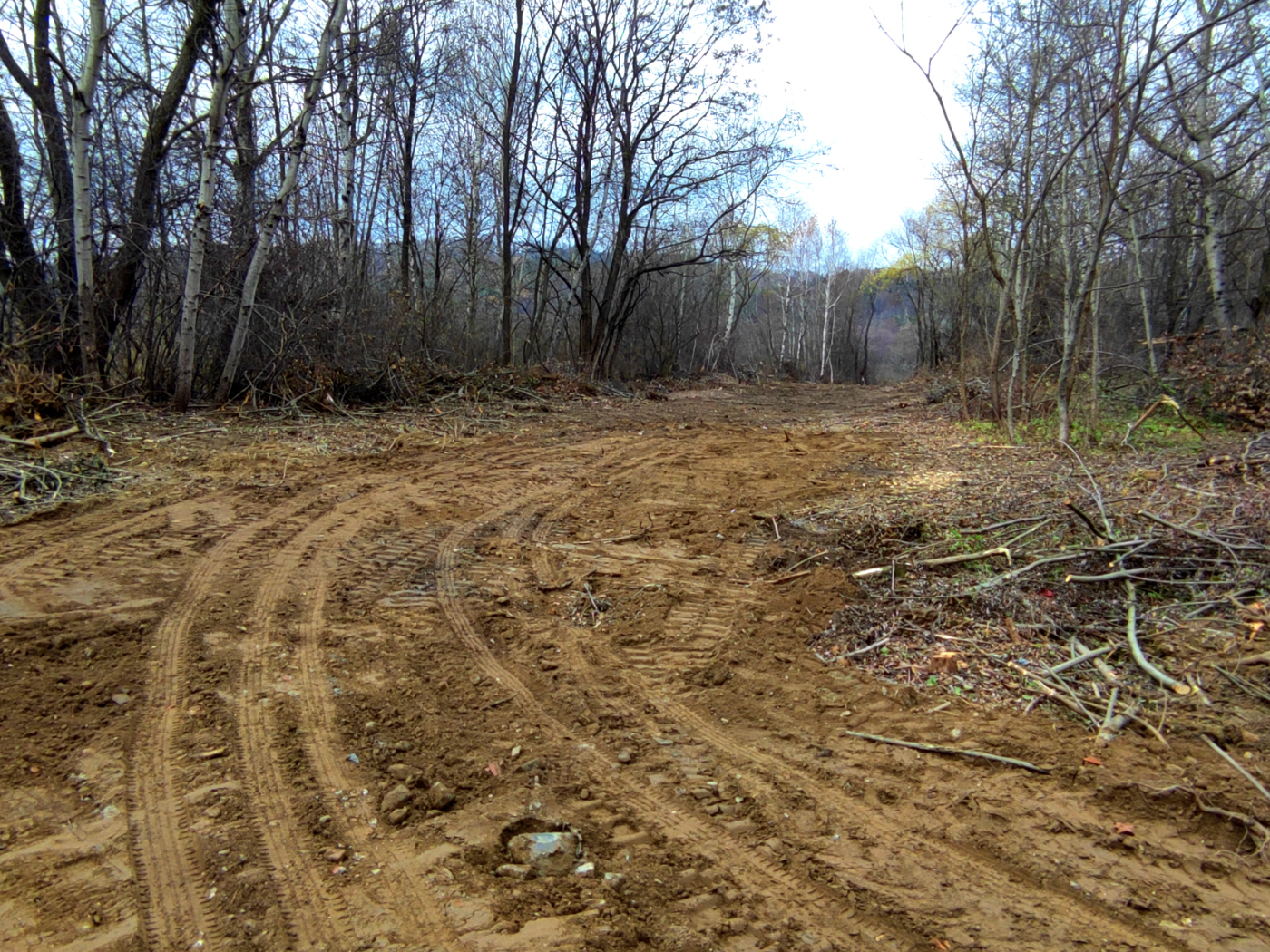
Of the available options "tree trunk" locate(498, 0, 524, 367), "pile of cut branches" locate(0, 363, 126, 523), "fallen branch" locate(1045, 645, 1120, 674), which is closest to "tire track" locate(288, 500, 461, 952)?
"fallen branch" locate(1045, 645, 1120, 674)

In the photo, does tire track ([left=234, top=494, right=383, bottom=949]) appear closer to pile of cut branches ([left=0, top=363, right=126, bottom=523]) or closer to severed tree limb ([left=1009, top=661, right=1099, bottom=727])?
severed tree limb ([left=1009, top=661, right=1099, bottom=727])

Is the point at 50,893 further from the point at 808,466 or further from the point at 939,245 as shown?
the point at 939,245

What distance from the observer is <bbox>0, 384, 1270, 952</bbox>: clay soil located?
6.62 ft

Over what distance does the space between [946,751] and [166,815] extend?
2770 millimetres

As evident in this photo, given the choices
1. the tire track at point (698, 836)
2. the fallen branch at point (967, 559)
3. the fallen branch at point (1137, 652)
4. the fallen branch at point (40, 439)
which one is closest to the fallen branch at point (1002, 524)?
the fallen branch at point (967, 559)

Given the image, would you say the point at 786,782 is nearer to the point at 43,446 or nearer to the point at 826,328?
the point at 43,446

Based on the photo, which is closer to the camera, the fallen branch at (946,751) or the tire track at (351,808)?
the tire track at (351,808)

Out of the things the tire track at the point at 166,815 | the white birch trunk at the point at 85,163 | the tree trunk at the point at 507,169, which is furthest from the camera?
the tree trunk at the point at 507,169

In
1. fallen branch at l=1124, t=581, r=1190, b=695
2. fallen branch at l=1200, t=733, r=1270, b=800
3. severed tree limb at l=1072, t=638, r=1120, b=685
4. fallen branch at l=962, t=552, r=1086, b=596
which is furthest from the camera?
fallen branch at l=962, t=552, r=1086, b=596

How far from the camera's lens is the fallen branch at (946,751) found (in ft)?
9.00

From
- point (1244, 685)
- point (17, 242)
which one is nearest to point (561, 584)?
point (1244, 685)

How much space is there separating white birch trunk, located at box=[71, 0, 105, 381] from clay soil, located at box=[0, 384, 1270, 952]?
4993mm

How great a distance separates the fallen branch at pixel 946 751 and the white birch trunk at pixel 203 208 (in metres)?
9.78

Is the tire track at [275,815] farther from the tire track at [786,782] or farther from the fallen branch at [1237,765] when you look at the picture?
the fallen branch at [1237,765]
